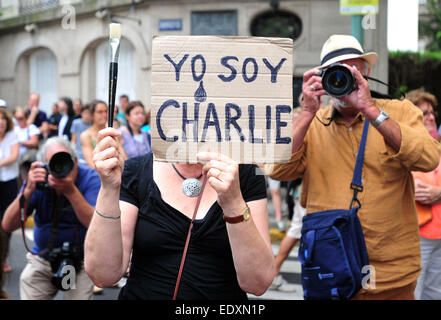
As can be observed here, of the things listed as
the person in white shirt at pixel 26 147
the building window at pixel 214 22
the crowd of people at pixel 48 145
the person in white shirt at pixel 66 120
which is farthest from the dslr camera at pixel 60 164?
the building window at pixel 214 22

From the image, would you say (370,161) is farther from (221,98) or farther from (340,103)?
(221,98)

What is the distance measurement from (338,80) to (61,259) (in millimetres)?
2058

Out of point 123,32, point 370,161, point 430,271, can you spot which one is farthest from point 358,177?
point 123,32

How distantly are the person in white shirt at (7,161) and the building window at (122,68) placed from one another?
26.6 ft

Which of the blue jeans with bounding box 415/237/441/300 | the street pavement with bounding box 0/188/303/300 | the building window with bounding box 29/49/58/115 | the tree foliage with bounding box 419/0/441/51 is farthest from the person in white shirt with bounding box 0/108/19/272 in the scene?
the tree foliage with bounding box 419/0/441/51

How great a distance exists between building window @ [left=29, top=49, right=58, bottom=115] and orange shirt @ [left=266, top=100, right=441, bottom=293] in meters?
15.7

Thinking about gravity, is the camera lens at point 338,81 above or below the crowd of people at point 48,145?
above

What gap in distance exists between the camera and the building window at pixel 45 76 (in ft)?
57.4

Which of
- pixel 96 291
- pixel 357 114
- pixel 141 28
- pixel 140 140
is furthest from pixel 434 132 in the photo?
pixel 141 28

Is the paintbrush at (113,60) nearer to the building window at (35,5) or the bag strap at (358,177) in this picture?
the bag strap at (358,177)

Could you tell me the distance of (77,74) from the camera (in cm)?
1596

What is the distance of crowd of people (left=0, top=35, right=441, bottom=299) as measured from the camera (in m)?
2.01

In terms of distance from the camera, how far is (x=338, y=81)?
2.65m

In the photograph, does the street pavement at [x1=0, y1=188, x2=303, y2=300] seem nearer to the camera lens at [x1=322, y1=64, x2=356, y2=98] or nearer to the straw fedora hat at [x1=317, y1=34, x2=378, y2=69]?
the straw fedora hat at [x1=317, y1=34, x2=378, y2=69]
